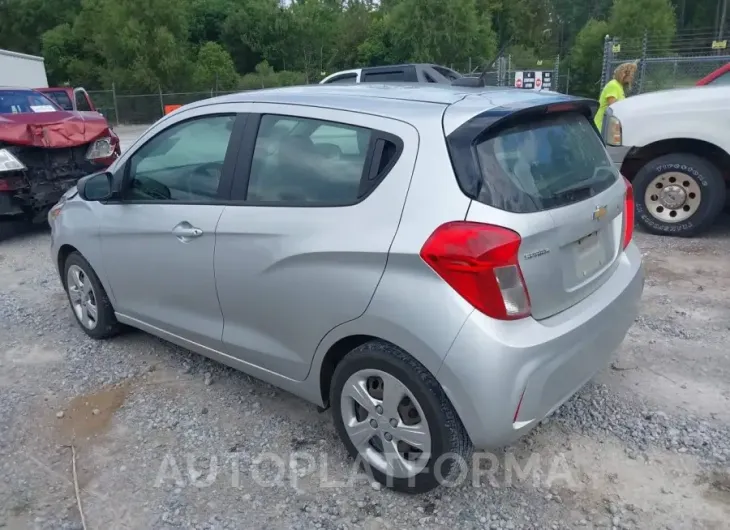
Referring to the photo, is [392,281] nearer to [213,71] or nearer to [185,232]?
[185,232]

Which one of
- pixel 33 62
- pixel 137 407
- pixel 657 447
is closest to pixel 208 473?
pixel 137 407

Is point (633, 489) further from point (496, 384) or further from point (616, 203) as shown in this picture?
point (616, 203)

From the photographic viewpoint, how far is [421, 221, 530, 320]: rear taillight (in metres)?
2.36

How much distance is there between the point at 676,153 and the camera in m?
6.25

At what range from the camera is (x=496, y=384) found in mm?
2377

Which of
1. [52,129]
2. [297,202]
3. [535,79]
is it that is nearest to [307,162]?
[297,202]

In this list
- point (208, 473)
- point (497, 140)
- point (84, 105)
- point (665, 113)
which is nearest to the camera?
point (497, 140)

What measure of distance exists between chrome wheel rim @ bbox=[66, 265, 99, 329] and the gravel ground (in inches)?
7.9

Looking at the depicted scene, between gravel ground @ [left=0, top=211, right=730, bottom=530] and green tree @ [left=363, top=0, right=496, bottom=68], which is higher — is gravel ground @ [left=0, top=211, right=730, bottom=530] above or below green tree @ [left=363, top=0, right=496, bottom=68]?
below

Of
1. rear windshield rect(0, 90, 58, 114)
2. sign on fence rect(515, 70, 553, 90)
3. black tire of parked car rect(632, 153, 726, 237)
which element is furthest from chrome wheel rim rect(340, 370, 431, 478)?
sign on fence rect(515, 70, 553, 90)

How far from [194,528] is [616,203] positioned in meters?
2.44

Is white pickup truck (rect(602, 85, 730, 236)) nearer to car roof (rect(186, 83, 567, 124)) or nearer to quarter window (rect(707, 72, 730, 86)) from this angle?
quarter window (rect(707, 72, 730, 86))

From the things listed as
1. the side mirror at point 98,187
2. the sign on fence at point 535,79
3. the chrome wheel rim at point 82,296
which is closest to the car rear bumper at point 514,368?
the side mirror at point 98,187

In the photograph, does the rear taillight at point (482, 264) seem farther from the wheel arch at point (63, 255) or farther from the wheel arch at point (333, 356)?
the wheel arch at point (63, 255)
